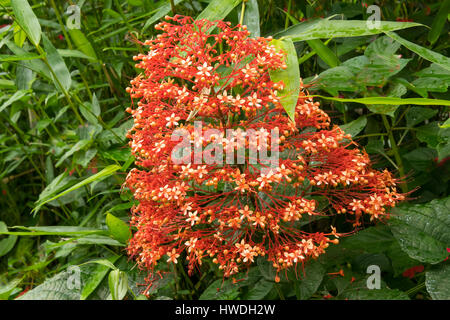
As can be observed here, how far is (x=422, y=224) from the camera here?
0.75 metres

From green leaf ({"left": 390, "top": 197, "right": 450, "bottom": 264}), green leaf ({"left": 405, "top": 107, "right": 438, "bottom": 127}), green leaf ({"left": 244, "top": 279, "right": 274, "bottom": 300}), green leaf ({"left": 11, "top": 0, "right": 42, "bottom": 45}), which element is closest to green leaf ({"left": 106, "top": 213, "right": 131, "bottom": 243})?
green leaf ({"left": 244, "top": 279, "right": 274, "bottom": 300})

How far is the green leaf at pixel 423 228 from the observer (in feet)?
2.33

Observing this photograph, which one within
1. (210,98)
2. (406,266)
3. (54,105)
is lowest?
(406,266)

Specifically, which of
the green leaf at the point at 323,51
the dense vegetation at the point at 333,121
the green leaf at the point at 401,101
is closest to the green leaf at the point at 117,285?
the dense vegetation at the point at 333,121

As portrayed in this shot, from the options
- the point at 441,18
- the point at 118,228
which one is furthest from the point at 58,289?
the point at 441,18

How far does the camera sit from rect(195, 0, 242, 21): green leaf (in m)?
0.80

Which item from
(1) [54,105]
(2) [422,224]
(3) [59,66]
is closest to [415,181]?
(2) [422,224]

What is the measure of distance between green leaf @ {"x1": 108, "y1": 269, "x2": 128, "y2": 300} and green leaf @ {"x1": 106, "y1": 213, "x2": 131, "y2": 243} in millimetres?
138

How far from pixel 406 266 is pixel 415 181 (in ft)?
0.72

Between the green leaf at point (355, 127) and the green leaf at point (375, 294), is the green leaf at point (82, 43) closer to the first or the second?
the green leaf at point (355, 127)

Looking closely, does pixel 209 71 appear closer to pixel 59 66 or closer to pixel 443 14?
pixel 59 66

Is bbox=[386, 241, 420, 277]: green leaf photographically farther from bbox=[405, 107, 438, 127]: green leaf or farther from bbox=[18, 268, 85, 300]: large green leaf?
bbox=[18, 268, 85, 300]: large green leaf

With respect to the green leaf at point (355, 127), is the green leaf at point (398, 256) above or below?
below

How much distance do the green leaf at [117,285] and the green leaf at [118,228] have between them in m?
0.14
